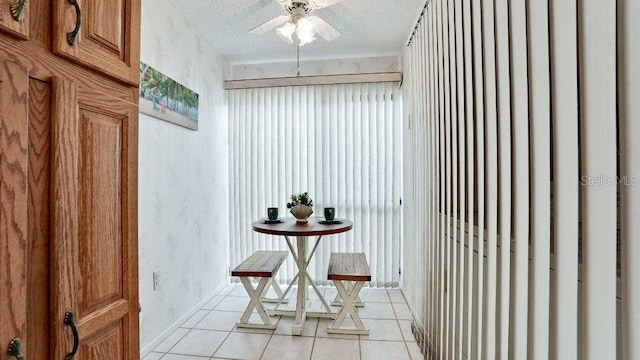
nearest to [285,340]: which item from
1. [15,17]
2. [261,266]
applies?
[261,266]

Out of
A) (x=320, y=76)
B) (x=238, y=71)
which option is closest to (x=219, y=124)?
(x=238, y=71)

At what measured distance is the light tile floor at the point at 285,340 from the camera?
203 cm

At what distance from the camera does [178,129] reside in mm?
2480

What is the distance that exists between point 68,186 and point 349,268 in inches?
79.2

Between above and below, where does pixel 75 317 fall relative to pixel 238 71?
below

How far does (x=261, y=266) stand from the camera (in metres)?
2.39

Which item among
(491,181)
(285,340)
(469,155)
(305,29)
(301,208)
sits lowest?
(285,340)

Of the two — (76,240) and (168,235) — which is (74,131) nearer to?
(76,240)

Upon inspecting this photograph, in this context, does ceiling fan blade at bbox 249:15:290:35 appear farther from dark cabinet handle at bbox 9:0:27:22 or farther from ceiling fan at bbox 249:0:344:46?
dark cabinet handle at bbox 9:0:27:22

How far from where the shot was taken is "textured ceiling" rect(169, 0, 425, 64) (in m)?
2.38

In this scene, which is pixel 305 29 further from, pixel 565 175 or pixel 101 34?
pixel 565 175

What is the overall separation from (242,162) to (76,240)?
279cm

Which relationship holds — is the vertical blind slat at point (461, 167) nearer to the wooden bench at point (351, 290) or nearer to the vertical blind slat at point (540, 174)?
the vertical blind slat at point (540, 174)

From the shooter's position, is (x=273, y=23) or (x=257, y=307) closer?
(x=273, y=23)
